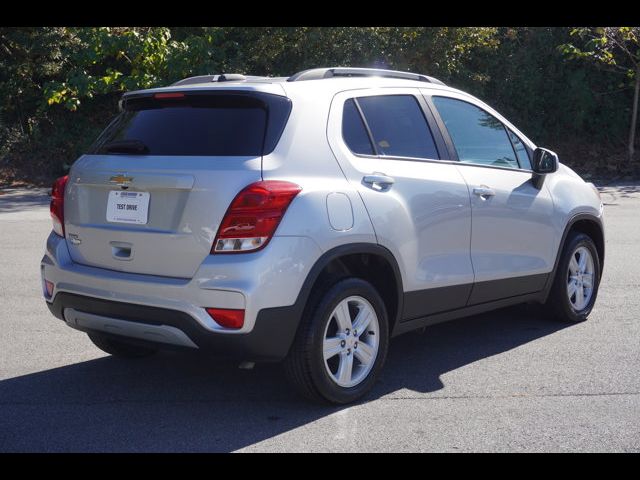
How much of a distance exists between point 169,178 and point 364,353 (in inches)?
57.7

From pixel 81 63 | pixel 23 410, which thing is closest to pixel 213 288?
pixel 23 410

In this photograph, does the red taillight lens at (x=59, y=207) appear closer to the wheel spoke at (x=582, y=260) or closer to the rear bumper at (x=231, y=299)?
the rear bumper at (x=231, y=299)

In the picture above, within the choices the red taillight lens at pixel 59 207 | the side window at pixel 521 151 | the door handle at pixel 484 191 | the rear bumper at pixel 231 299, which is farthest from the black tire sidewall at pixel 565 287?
the red taillight lens at pixel 59 207

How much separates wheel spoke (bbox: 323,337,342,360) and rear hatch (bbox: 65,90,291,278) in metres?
0.83

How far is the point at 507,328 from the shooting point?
6590 millimetres

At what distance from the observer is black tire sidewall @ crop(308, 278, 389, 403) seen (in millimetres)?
4551

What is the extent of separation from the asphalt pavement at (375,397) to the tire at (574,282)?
0.13 m

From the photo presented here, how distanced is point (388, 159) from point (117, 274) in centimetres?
169

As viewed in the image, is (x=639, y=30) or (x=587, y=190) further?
(x=639, y=30)

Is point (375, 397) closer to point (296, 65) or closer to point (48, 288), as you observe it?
point (48, 288)

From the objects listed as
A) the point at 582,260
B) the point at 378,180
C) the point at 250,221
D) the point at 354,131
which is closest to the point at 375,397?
the point at 378,180

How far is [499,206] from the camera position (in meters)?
5.76
